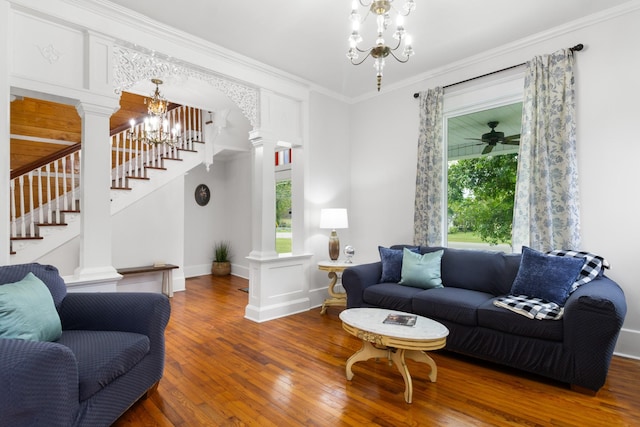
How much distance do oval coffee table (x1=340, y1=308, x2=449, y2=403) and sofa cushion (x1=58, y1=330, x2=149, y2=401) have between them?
1424mm

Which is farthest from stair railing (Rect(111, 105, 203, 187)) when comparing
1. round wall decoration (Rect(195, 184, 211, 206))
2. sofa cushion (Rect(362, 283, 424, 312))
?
sofa cushion (Rect(362, 283, 424, 312))

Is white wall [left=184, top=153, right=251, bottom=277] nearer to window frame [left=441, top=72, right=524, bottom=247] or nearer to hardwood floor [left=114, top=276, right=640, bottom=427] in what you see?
hardwood floor [left=114, top=276, right=640, bottom=427]

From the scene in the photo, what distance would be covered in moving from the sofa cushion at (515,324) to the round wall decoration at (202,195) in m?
5.98

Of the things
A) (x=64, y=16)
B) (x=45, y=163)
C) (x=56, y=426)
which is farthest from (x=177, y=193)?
(x=56, y=426)

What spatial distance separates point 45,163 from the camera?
4.57m

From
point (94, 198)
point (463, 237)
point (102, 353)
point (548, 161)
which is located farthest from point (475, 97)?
point (102, 353)

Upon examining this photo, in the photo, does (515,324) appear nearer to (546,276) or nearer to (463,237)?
(546,276)

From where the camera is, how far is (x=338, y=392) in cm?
233

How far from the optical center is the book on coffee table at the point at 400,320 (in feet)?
8.12

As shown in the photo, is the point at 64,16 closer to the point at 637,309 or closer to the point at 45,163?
the point at 45,163

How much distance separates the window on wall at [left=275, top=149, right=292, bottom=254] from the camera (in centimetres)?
673

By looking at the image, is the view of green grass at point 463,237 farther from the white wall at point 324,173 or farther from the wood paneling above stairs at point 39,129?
the wood paneling above stairs at point 39,129

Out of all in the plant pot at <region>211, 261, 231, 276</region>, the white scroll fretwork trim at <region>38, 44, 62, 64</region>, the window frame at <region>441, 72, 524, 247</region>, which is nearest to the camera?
the white scroll fretwork trim at <region>38, 44, 62, 64</region>

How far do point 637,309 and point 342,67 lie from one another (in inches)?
150
